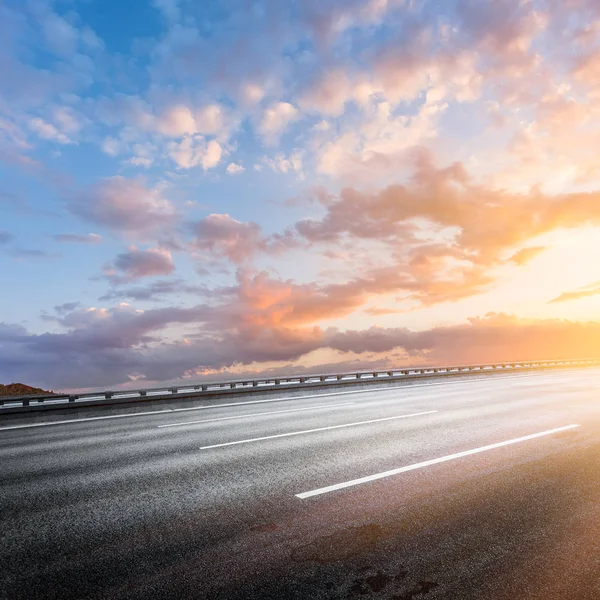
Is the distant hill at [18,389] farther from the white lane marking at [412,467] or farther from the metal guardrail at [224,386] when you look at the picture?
the white lane marking at [412,467]

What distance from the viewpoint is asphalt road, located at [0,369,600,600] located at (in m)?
3.53

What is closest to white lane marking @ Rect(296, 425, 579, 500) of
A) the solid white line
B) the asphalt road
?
the asphalt road

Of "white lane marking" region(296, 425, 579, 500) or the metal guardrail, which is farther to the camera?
the metal guardrail

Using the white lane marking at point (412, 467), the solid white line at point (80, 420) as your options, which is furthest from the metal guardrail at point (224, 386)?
the white lane marking at point (412, 467)

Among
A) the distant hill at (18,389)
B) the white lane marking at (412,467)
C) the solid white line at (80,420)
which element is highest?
the distant hill at (18,389)

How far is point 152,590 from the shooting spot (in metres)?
3.42

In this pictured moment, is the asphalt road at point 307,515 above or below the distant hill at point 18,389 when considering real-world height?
below

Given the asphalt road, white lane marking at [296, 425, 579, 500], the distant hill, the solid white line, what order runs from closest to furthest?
the asphalt road, white lane marking at [296, 425, 579, 500], the solid white line, the distant hill

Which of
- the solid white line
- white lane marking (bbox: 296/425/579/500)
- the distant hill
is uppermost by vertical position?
the distant hill

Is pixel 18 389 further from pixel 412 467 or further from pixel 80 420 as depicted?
pixel 412 467

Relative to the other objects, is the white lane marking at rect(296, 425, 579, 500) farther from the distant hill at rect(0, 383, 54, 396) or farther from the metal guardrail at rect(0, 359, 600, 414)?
the distant hill at rect(0, 383, 54, 396)

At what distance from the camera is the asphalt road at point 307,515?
3527 millimetres

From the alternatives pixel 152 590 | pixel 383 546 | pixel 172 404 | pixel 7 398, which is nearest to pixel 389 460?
pixel 383 546

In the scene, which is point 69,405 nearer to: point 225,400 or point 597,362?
point 225,400
